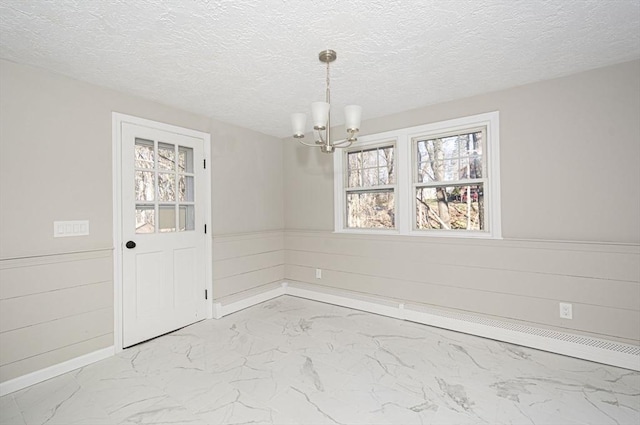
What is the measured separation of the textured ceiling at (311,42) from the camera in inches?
70.0

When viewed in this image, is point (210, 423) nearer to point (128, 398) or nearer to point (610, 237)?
point (128, 398)

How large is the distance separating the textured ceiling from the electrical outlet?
2.00m

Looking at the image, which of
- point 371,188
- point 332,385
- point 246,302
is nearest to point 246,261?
point 246,302

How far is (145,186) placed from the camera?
10.1 feet

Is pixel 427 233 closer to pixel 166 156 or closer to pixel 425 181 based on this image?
pixel 425 181

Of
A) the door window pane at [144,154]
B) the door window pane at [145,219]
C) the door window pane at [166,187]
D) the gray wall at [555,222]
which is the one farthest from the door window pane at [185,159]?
the gray wall at [555,222]

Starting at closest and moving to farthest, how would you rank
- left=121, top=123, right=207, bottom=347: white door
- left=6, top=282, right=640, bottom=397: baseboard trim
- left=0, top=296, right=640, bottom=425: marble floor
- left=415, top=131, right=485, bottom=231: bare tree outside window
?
left=0, top=296, right=640, bottom=425: marble floor < left=6, top=282, right=640, bottom=397: baseboard trim < left=121, top=123, right=207, bottom=347: white door < left=415, top=131, right=485, bottom=231: bare tree outside window

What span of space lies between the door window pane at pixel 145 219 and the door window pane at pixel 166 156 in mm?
442

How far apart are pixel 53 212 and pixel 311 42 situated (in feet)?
7.82

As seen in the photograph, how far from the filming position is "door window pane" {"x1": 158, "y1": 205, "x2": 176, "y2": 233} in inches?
127

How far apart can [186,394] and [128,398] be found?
380 millimetres

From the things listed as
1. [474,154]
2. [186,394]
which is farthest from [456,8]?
[186,394]

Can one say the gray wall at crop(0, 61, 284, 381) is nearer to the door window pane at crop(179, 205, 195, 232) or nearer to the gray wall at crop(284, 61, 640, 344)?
the door window pane at crop(179, 205, 195, 232)

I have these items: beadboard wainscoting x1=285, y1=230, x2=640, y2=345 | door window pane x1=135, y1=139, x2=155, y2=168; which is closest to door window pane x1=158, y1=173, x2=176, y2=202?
door window pane x1=135, y1=139, x2=155, y2=168
